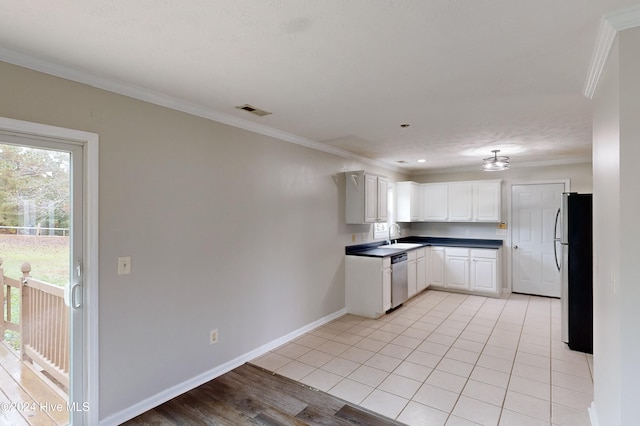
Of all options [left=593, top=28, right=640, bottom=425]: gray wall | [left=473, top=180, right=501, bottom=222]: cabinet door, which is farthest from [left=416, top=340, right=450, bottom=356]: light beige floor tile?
[left=473, top=180, right=501, bottom=222]: cabinet door

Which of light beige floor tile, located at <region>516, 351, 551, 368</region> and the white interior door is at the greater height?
the white interior door

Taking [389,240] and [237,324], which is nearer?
[237,324]

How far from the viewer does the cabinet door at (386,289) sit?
4565mm

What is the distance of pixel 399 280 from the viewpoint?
16.3 feet

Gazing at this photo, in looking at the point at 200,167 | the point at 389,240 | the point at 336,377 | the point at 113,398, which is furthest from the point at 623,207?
the point at 389,240

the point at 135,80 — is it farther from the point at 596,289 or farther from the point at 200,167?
the point at 596,289

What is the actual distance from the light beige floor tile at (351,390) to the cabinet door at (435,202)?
4.39 m

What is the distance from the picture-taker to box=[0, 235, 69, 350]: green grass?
2.00 m

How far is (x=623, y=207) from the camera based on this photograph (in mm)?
1562

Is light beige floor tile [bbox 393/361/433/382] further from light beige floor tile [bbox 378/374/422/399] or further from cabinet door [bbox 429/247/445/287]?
cabinet door [bbox 429/247/445/287]

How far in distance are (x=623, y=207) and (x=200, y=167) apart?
2.87 metres

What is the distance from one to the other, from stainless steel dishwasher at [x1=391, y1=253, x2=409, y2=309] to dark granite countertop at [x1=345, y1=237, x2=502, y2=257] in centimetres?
12

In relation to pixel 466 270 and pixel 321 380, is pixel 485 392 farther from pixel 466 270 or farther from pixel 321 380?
pixel 466 270

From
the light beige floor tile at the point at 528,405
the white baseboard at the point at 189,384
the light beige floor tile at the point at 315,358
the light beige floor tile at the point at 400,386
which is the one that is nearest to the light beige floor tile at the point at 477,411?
the light beige floor tile at the point at 528,405
